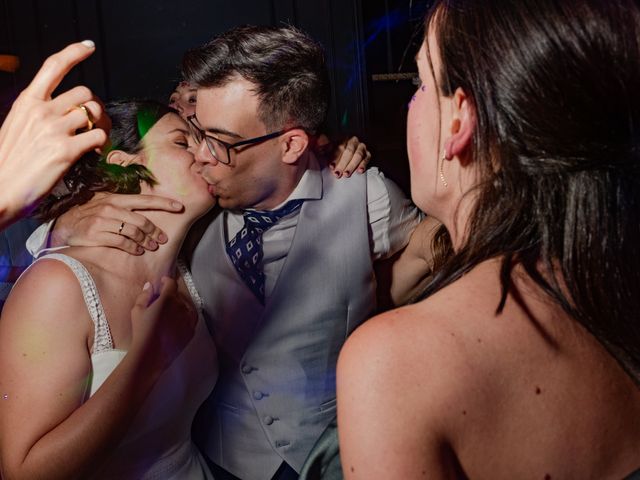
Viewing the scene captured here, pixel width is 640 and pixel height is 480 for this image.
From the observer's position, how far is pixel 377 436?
0.55 metres

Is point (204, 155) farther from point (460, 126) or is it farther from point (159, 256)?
point (460, 126)

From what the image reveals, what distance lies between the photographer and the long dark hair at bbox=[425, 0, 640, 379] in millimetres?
586

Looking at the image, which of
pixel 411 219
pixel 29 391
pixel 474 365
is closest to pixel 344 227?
pixel 411 219

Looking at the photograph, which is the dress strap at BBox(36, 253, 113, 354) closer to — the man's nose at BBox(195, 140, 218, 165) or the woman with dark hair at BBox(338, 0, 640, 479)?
the man's nose at BBox(195, 140, 218, 165)

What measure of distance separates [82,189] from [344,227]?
0.56 m

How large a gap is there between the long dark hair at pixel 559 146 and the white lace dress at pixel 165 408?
70 centimetres

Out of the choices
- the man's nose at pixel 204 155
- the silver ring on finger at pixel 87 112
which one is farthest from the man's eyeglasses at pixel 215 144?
the silver ring on finger at pixel 87 112

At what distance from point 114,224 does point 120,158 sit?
0.13 m

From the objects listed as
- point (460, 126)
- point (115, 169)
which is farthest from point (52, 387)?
point (460, 126)

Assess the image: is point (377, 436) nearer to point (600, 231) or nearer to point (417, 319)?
point (417, 319)

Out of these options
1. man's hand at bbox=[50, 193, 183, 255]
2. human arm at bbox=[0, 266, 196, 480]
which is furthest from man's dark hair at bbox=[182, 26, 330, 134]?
human arm at bbox=[0, 266, 196, 480]

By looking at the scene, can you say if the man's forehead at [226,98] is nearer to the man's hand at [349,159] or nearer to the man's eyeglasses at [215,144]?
the man's eyeglasses at [215,144]

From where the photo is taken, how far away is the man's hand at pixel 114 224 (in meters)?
1.14

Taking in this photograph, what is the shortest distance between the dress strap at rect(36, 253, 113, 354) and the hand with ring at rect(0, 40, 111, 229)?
0.41m
